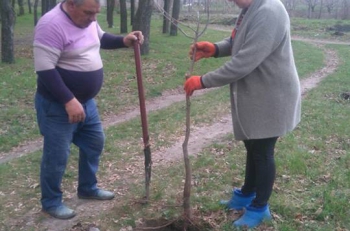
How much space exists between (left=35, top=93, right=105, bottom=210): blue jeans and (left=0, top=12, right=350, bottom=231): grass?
0.95 feet

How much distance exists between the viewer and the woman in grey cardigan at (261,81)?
353 cm

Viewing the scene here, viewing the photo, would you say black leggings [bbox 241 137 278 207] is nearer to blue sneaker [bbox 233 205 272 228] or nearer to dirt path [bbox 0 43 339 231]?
blue sneaker [bbox 233 205 272 228]

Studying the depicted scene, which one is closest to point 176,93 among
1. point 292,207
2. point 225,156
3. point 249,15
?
point 225,156

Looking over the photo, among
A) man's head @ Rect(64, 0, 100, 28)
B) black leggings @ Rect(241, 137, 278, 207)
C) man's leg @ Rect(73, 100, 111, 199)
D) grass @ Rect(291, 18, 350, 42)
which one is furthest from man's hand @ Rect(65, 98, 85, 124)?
grass @ Rect(291, 18, 350, 42)

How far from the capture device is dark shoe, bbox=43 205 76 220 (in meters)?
4.30

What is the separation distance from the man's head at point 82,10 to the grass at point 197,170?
168 centimetres

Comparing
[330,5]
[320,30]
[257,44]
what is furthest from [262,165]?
[330,5]

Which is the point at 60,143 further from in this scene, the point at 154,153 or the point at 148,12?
the point at 148,12

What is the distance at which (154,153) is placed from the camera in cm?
640

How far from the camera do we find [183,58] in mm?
15352

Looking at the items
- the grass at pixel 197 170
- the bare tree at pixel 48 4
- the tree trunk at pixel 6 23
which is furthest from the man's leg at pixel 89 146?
the bare tree at pixel 48 4

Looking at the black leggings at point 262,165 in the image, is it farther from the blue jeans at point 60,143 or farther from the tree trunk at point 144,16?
the tree trunk at point 144,16

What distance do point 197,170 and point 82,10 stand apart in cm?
248

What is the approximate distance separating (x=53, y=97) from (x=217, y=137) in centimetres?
360
